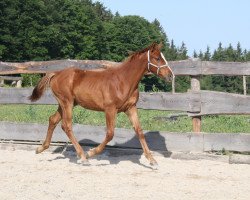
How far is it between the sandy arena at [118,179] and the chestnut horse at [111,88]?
0.38 metres

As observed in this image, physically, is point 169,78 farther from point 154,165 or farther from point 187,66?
point 154,165

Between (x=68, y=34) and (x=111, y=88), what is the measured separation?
5086cm

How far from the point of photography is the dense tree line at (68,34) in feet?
159

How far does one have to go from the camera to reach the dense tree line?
48.3 metres

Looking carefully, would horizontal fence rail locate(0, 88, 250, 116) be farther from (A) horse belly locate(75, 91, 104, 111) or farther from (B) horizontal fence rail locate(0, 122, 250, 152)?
(A) horse belly locate(75, 91, 104, 111)

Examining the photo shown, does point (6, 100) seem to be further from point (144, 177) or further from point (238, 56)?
point (238, 56)

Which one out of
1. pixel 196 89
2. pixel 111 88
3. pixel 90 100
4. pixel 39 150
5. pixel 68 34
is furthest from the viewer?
pixel 68 34

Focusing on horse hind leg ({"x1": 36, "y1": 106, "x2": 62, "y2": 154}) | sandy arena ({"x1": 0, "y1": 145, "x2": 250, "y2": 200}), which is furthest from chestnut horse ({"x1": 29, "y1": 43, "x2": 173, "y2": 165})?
sandy arena ({"x1": 0, "y1": 145, "x2": 250, "y2": 200})

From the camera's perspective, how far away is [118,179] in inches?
231

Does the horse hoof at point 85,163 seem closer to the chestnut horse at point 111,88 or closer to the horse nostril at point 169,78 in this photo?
the chestnut horse at point 111,88

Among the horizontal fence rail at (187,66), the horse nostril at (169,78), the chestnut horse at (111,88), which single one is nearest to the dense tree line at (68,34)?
the horizontal fence rail at (187,66)

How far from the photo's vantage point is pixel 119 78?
677cm

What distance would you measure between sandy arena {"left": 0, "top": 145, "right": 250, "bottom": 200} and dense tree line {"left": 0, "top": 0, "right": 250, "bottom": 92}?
3810 centimetres

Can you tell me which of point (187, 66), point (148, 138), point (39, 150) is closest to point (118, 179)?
point (148, 138)
